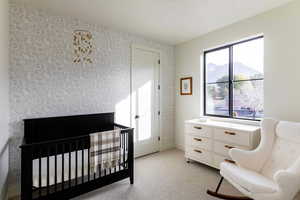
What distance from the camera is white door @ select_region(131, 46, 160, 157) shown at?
10.5ft

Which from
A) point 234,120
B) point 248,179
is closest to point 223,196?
point 248,179

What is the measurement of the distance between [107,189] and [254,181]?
182 cm

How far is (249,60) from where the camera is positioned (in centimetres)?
265

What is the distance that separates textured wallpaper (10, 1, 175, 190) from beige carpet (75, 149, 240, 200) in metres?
1.08

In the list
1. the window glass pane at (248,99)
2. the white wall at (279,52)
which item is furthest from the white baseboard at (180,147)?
the white wall at (279,52)

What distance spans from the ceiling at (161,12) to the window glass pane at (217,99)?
45.0 inches

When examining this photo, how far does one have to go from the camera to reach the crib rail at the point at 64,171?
1.58m

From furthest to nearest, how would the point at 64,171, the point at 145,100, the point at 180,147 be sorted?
the point at 180,147, the point at 145,100, the point at 64,171

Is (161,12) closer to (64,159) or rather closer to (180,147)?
(64,159)

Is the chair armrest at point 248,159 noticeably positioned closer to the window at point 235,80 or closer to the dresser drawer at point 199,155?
the dresser drawer at point 199,155

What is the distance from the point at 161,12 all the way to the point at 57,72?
6.08 ft

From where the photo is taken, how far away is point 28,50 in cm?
215

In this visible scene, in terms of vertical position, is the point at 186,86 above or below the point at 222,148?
above

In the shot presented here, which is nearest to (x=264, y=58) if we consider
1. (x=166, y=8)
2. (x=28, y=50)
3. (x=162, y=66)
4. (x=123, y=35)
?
(x=166, y=8)
